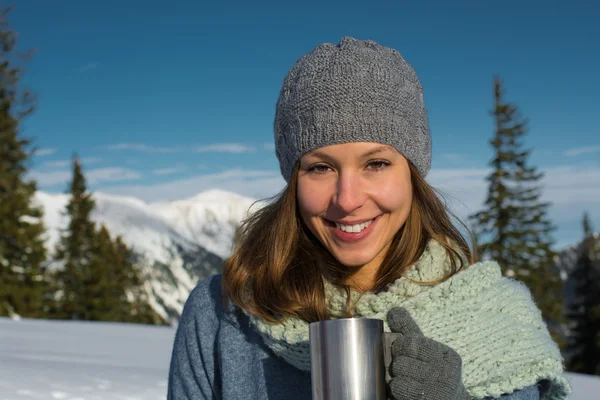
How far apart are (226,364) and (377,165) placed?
37.2 inches

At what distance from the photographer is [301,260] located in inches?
103

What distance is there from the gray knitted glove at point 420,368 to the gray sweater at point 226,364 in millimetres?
770

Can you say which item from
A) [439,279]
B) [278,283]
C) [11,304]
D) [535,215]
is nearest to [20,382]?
[278,283]

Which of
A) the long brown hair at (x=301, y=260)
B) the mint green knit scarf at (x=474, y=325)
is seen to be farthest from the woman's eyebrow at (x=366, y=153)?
the mint green knit scarf at (x=474, y=325)

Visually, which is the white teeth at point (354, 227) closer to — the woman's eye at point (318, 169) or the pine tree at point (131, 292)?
the woman's eye at point (318, 169)

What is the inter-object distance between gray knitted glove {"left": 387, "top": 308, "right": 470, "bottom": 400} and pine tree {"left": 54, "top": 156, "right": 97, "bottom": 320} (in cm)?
3904

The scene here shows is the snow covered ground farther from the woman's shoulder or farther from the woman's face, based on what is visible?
the woman's face

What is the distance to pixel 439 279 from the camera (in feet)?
7.94

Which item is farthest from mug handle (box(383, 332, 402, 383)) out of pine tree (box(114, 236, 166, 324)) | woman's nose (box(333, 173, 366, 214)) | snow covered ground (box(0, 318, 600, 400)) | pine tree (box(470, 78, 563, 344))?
pine tree (box(114, 236, 166, 324))

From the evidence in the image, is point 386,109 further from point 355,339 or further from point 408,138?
point 355,339

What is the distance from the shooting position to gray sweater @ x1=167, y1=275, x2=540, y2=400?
97.0 inches

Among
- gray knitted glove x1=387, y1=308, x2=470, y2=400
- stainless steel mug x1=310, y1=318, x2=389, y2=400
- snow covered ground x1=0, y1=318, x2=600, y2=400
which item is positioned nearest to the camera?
stainless steel mug x1=310, y1=318, x2=389, y2=400

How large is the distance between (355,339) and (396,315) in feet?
Answer: 1.01

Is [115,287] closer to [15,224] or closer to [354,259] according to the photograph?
[15,224]
